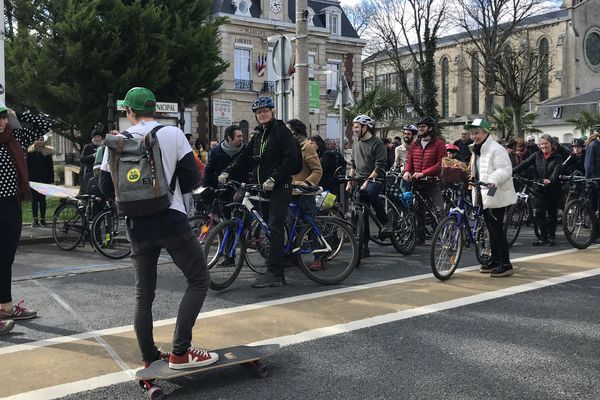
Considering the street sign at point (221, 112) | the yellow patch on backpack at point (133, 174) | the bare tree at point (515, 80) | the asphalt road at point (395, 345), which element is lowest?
the asphalt road at point (395, 345)

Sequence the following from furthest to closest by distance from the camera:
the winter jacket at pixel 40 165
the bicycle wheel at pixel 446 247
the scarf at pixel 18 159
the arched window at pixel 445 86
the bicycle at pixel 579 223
→ the arched window at pixel 445 86 < the winter jacket at pixel 40 165 < the bicycle at pixel 579 223 < the bicycle wheel at pixel 446 247 < the scarf at pixel 18 159

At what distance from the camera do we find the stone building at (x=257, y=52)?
37938 millimetres

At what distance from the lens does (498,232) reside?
7.26 meters

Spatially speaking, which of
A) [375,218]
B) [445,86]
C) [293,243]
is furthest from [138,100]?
[445,86]

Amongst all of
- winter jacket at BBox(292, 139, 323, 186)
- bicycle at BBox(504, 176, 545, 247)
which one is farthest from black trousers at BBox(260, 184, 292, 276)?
bicycle at BBox(504, 176, 545, 247)

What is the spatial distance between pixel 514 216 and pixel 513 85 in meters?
30.9

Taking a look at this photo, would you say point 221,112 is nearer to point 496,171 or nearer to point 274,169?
point 274,169

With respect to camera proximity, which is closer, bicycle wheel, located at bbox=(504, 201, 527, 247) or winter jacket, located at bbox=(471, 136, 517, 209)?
winter jacket, located at bbox=(471, 136, 517, 209)

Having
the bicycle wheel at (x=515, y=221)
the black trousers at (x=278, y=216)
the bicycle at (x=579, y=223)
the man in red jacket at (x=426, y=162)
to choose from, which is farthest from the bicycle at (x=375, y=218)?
the bicycle at (x=579, y=223)

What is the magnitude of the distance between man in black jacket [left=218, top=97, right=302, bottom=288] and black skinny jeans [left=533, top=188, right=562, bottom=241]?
5.03 metres

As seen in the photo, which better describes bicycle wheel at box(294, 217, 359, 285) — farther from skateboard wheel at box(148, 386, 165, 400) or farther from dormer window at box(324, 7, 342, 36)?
dormer window at box(324, 7, 342, 36)

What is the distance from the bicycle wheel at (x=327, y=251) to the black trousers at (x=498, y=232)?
172cm

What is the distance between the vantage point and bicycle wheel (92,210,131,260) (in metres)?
8.95

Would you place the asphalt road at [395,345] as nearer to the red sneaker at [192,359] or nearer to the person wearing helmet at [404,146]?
the red sneaker at [192,359]
